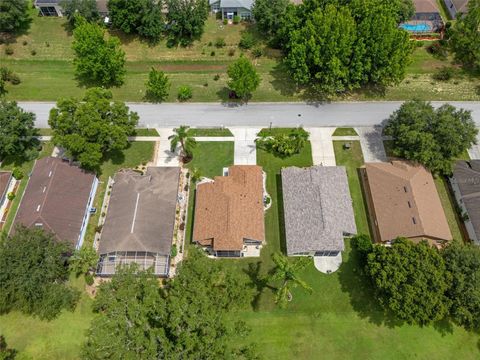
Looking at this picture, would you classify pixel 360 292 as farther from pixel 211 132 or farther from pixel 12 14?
pixel 12 14

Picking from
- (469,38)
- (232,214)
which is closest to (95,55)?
(232,214)


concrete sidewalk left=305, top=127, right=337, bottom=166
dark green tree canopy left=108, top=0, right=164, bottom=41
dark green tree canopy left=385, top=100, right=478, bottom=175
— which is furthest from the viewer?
dark green tree canopy left=108, top=0, right=164, bottom=41

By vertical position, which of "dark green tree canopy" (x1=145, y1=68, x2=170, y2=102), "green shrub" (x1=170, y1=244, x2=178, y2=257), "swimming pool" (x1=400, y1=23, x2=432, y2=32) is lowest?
"green shrub" (x1=170, y1=244, x2=178, y2=257)

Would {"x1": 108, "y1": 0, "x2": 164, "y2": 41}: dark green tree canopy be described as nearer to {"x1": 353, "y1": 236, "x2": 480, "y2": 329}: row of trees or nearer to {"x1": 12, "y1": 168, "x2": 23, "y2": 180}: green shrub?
{"x1": 12, "y1": 168, "x2": 23, "y2": 180}: green shrub

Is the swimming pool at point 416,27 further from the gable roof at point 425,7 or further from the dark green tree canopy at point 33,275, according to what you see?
the dark green tree canopy at point 33,275

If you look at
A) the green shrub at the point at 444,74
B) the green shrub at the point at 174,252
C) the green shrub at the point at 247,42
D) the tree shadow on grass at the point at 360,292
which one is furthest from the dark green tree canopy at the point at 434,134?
the green shrub at the point at 174,252

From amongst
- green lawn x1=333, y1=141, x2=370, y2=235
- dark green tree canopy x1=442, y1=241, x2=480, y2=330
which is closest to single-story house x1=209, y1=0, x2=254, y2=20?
Answer: green lawn x1=333, y1=141, x2=370, y2=235
